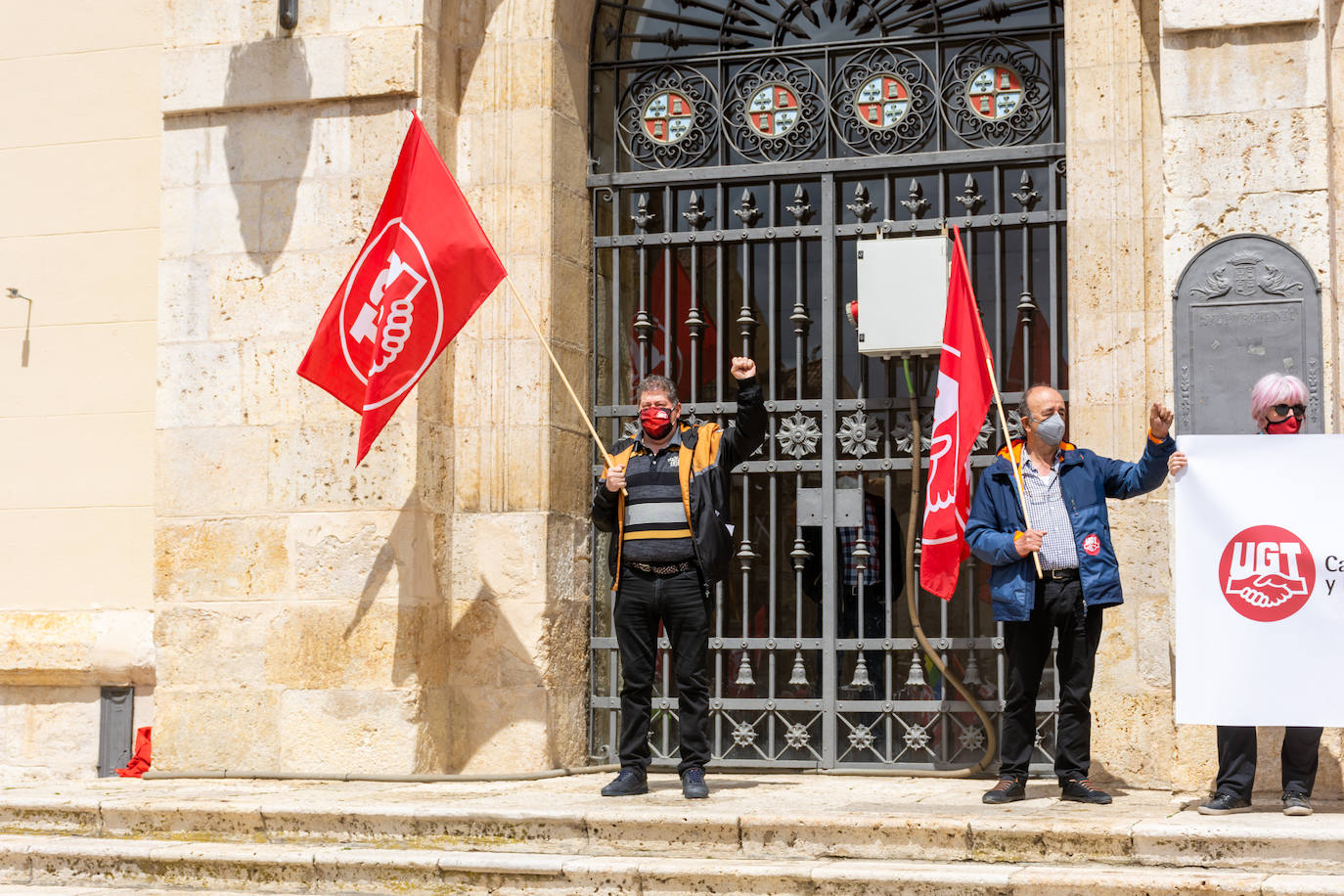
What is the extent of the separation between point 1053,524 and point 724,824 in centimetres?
183

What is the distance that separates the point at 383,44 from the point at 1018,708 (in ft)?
14.8

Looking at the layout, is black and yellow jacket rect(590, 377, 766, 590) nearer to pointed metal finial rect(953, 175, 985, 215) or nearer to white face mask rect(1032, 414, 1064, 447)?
white face mask rect(1032, 414, 1064, 447)

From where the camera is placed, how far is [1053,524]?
713cm

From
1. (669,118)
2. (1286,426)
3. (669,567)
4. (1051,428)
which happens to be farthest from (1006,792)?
(669,118)

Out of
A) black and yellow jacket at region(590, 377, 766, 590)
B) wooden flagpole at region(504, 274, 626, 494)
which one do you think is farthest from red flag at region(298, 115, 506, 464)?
black and yellow jacket at region(590, 377, 766, 590)

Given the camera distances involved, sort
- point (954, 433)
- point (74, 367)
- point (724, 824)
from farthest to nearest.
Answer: point (74, 367) → point (954, 433) → point (724, 824)

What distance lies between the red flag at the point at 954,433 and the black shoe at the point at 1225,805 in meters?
1.55

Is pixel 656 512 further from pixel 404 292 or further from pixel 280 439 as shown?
pixel 280 439

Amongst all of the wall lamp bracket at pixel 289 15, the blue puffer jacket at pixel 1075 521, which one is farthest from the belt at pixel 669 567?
the wall lamp bracket at pixel 289 15

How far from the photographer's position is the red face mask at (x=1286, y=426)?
270 inches

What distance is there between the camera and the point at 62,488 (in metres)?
9.61

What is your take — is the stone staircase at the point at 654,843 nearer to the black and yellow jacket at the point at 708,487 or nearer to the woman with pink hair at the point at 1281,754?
the woman with pink hair at the point at 1281,754

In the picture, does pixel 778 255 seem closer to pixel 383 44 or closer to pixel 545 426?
pixel 545 426

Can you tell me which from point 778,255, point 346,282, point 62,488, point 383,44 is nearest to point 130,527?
point 62,488
